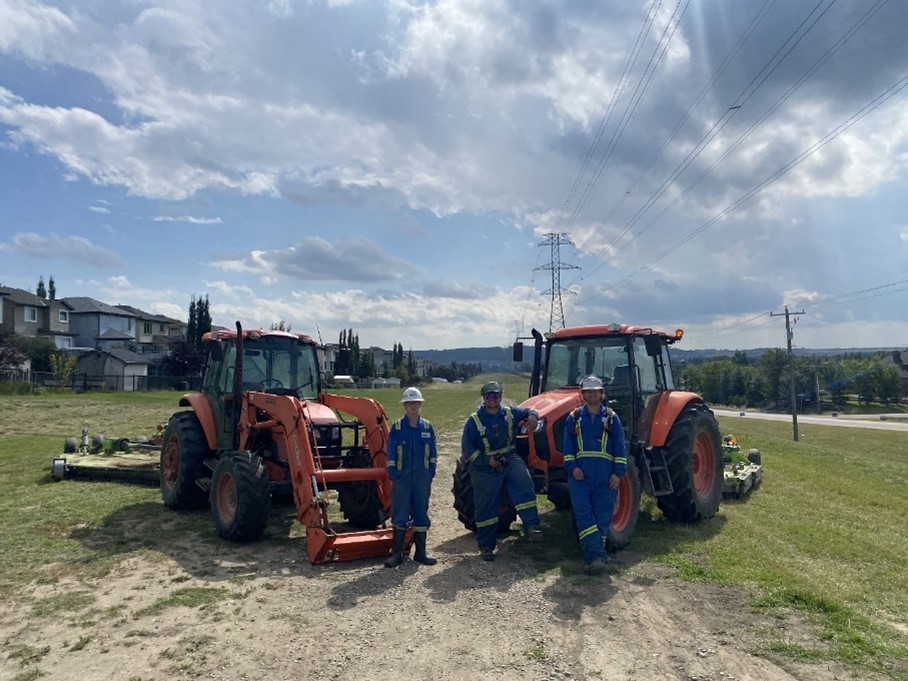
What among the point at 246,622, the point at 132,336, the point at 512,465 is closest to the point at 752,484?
the point at 512,465

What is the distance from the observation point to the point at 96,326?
62000 millimetres

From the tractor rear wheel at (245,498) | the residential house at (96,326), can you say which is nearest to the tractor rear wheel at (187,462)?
the tractor rear wheel at (245,498)

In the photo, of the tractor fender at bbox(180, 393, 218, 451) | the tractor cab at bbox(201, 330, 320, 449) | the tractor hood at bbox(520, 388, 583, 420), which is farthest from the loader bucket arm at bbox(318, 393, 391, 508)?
the tractor fender at bbox(180, 393, 218, 451)

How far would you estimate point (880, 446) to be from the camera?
32.6 m

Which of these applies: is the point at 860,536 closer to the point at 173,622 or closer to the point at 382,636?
the point at 382,636

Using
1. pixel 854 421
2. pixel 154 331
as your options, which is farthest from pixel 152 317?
pixel 854 421

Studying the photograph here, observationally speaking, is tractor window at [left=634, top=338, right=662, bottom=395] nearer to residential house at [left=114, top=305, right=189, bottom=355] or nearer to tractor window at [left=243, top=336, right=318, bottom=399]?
tractor window at [left=243, top=336, right=318, bottom=399]

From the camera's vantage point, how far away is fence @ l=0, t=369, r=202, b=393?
124 feet

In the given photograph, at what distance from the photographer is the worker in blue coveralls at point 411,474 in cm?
683

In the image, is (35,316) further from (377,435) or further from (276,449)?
(377,435)

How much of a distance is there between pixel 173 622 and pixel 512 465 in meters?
3.40

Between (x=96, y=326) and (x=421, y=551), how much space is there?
63.3m

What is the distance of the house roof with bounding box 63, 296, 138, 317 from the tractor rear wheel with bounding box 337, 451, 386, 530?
6067 cm

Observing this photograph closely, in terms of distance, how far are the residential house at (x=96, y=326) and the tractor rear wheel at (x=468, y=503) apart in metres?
60.8
